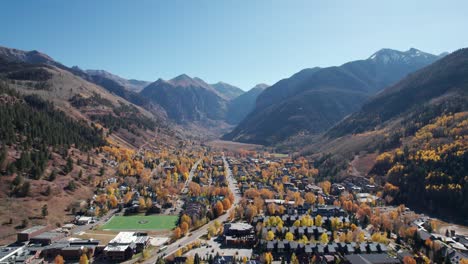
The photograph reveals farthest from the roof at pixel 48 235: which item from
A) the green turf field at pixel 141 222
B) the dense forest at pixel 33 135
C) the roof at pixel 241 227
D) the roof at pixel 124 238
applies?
the roof at pixel 241 227

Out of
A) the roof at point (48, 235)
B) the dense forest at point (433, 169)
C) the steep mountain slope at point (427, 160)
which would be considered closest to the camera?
the roof at point (48, 235)

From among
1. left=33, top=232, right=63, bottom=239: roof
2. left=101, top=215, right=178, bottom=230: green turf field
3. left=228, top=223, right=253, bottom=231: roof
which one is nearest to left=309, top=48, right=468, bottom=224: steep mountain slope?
left=228, top=223, right=253, bottom=231: roof

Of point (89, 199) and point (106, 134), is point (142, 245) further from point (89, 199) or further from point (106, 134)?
point (106, 134)

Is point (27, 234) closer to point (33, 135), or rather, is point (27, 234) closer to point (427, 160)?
point (33, 135)

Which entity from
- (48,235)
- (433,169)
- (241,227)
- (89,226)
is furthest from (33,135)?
(433,169)

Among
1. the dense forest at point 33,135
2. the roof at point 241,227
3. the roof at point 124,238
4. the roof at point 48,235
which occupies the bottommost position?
the roof at point 241,227

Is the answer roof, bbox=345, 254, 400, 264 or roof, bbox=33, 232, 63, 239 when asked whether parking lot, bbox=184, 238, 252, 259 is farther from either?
roof, bbox=33, 232, 63, 239

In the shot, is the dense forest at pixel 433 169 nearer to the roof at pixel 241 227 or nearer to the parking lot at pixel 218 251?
the roof at pixel 241 227
